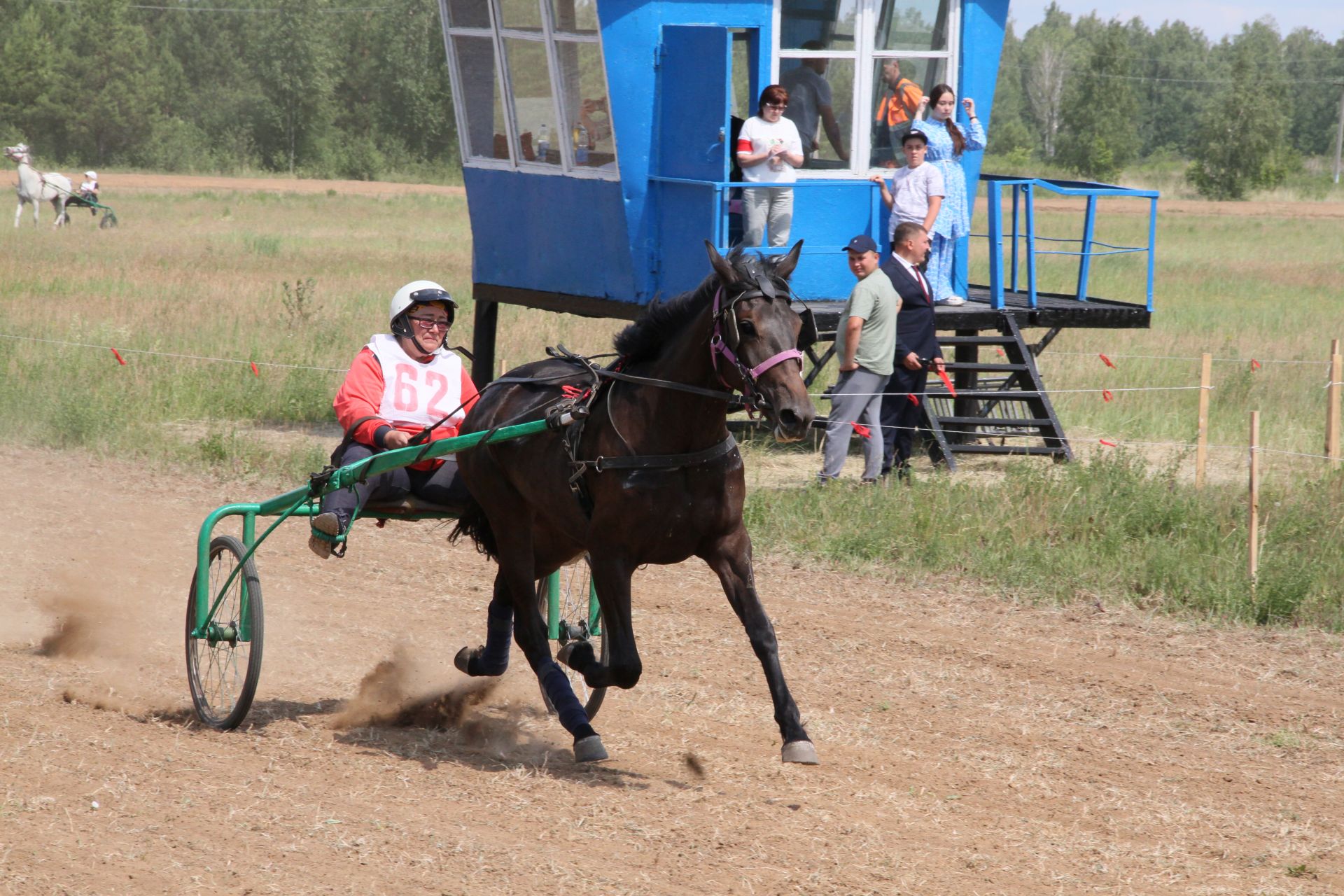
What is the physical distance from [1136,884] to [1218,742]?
76.8 inches

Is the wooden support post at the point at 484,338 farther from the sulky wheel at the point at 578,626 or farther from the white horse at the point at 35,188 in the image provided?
the white horse at the point at 35,188

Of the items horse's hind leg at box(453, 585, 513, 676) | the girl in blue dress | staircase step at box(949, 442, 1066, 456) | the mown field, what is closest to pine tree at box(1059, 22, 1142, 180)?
the mown field

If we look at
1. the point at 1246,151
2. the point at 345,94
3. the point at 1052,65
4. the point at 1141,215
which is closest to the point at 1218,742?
the point at 1141,215

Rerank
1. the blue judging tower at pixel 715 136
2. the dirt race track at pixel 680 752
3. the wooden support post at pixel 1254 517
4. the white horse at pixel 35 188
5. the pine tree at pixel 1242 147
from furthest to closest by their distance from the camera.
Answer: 1. the pine tree at pixel 1242 147
2. the white horse at pixel 35 188
3. the blue judging tower at pixel 715 136
4. the wooden support post at pixel 1254 517
5. the dirt race track at pixel 680 752

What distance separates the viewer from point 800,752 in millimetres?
5867

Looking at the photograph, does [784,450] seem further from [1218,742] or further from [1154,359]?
[1218,742]

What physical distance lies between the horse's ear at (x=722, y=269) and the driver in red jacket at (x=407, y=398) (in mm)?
1781

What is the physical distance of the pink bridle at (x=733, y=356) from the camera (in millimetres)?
5453

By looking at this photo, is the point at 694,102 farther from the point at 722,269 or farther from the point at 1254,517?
the point at 722,269

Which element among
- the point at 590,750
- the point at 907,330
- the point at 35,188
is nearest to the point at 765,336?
the point at 590,750

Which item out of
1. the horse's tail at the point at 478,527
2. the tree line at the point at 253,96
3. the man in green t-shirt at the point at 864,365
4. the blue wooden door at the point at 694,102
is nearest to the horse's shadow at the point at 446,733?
the horse's tail at the point at 478,527

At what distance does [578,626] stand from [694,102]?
21.7 feet

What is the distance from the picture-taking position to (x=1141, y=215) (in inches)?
1971

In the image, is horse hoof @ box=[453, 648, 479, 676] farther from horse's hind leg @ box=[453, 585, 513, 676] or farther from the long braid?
the long braid
